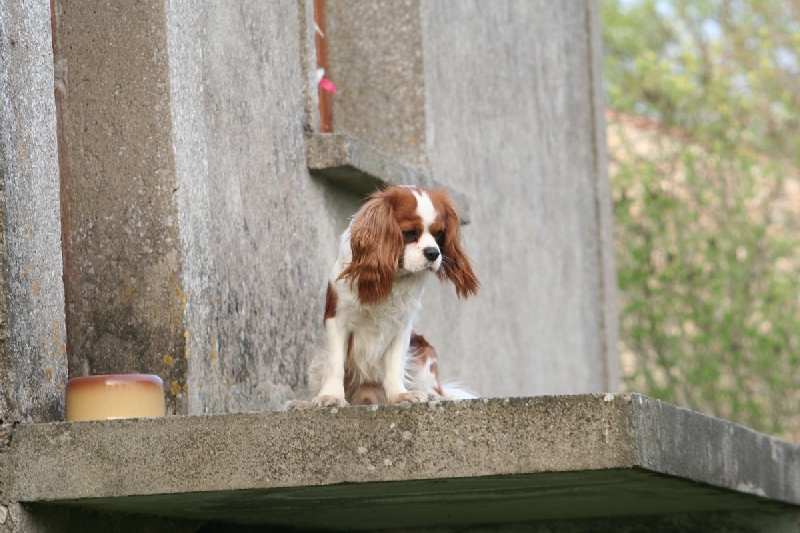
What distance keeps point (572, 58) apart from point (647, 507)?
4763 millimetres

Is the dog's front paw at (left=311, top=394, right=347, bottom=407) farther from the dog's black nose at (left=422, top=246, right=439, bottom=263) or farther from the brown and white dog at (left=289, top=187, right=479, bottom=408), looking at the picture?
the dog's black nose at (left=422, top=246, right=439, bottom=263)

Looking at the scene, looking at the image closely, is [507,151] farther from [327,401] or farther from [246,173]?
[327,401]

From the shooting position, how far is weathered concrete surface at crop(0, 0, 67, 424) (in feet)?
14.5

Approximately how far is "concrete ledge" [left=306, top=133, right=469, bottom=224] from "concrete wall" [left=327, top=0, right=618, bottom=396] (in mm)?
615

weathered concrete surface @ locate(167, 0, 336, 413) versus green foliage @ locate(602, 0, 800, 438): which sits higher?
green foliage @ locate(602, 0, 800, 438)

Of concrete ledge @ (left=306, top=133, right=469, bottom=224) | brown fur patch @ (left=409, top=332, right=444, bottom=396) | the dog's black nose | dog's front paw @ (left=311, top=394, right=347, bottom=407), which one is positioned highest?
concrete ledge @ (left=306, top=133, right=469, bottom=224)

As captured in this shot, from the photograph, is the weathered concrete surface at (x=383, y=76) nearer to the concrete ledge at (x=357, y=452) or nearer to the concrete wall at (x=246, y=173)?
the concrete wall at (x=246, y=173)

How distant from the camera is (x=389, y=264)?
4.68 m

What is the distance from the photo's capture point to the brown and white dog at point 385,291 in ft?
15.4

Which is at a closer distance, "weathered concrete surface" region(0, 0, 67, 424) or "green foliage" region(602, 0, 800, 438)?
"weathered concrete surface" region(0, 0, 67, 424)

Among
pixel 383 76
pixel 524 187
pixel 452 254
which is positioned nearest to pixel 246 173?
pixel 452 254

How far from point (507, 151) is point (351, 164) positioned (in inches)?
103

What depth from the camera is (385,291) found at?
186 inches

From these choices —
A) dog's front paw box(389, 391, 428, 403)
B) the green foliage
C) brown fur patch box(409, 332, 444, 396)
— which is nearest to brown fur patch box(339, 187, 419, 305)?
dog's front paw box(389, 391, 428, 403)
